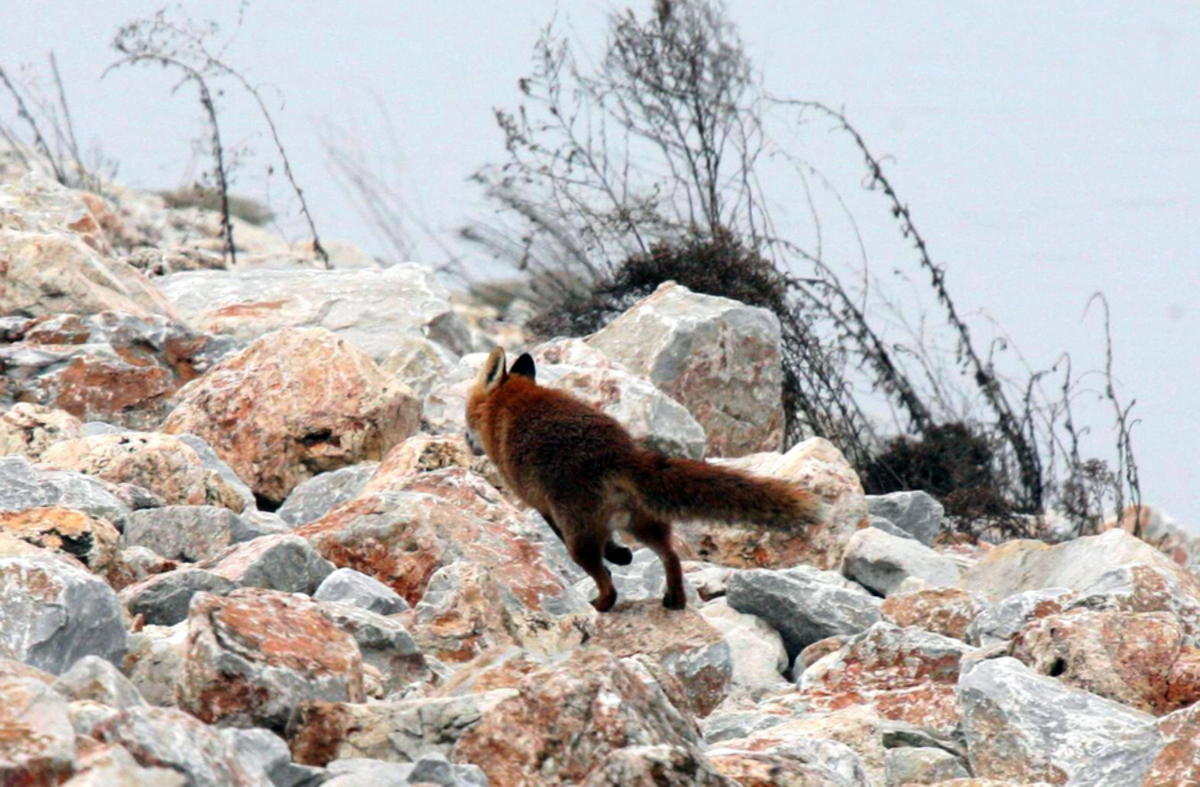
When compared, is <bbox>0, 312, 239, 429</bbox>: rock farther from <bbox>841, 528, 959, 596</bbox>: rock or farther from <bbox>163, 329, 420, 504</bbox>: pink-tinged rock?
<bbox>841, 528, 959, 596</bbox>: rock

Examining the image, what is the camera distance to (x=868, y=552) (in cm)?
832

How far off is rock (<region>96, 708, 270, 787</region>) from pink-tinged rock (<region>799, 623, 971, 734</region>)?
2.83 meters

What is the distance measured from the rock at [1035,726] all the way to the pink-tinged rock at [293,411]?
4636mm

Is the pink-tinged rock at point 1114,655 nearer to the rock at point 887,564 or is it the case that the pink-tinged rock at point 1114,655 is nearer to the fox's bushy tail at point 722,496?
the fox's bushy tail at point 722,496

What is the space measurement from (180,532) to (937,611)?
3.15m

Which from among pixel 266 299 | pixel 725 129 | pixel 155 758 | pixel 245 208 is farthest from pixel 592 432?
pixel 245 208

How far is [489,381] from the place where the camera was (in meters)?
7.31

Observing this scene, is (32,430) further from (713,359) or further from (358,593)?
(713,359)

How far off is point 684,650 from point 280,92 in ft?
33.5

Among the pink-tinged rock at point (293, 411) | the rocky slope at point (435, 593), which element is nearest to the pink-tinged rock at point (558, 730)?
the rocky slope at point (435, 593)

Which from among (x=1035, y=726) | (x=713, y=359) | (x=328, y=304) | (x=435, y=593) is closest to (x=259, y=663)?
(x=435, y=593)

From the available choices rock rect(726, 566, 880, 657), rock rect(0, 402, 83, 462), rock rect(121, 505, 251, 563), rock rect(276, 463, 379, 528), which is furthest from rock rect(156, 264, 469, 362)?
rock rect(726, 566, 880, 657)

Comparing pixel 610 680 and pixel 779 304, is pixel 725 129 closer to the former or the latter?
pixel 779 304

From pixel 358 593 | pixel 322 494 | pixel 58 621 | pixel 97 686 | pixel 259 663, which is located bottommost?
pixel 322 494
